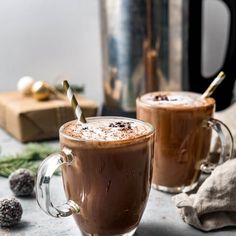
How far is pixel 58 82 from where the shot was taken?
125 centimetres

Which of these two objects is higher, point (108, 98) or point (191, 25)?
point (191, 25)

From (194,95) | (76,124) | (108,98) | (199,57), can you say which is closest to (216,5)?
(199,57)

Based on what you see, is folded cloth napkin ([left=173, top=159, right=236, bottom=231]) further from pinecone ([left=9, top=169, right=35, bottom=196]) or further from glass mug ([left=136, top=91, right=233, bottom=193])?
pinecone ([left=9, top=169, right=35, bottom=196])

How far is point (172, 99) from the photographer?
2.60ft

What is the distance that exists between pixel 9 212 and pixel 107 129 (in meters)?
0.16

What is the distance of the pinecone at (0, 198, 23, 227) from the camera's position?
2.19 feet

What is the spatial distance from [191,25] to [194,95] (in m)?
0.27

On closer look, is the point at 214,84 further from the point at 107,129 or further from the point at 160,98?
the point at 107,129

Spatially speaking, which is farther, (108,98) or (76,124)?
(108,98)

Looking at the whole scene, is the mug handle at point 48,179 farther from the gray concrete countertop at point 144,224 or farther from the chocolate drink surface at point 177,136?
the chocolate drink surface at point 177,136

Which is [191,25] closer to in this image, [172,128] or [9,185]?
[172,128]

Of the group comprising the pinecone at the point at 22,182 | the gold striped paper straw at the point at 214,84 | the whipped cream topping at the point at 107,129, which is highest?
the gold striped paper straw at the point at 214,84

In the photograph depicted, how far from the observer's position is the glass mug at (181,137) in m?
0.75

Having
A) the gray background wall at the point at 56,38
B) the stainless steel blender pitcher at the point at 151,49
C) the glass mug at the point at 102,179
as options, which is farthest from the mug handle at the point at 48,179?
the gray background wall at the point at 56,38
